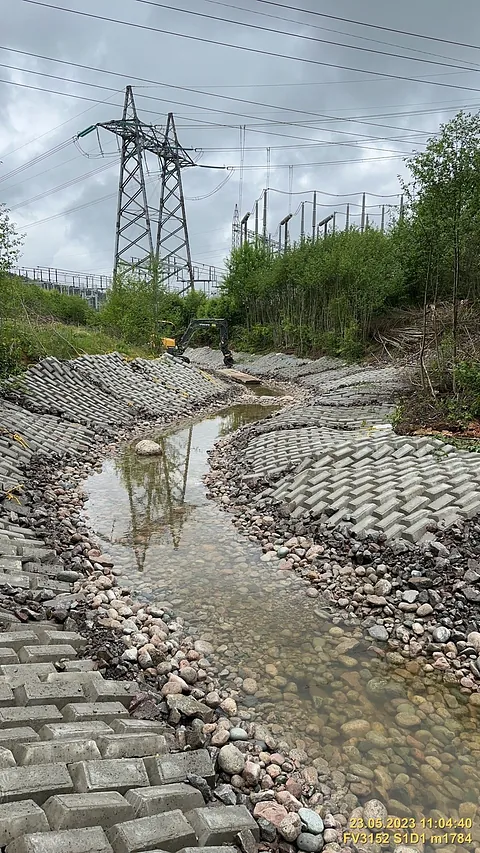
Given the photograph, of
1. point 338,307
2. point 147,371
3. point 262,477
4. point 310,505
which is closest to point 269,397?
point 147,371

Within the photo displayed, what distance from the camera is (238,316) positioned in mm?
37656

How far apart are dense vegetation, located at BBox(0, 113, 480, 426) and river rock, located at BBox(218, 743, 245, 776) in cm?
704

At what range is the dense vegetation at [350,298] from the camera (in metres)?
10.0

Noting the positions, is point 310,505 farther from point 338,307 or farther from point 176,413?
point 338,307

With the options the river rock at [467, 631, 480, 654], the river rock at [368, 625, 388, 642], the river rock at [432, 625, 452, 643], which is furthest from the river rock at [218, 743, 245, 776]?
the river rock at [467, 631, 480, 654]

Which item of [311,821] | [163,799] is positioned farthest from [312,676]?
[163,799]

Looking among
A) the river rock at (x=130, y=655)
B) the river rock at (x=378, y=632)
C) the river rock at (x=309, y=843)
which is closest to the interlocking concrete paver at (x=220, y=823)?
the river rock at (x=309, y=843)

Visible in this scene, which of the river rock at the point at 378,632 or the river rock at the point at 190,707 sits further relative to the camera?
the river rock at the point at 378,632

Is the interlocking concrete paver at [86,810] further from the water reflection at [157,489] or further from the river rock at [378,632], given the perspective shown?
the water reflection at [157,489]

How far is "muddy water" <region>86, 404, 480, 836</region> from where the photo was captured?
3.38m

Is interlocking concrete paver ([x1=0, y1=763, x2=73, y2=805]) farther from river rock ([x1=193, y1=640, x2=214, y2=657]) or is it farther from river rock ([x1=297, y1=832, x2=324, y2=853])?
river rock ([x1=193, y1=640, x2=214, y2=657])

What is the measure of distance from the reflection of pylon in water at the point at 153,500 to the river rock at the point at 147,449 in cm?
16

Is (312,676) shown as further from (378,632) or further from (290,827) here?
(290,827)

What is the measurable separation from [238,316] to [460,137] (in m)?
28.4
